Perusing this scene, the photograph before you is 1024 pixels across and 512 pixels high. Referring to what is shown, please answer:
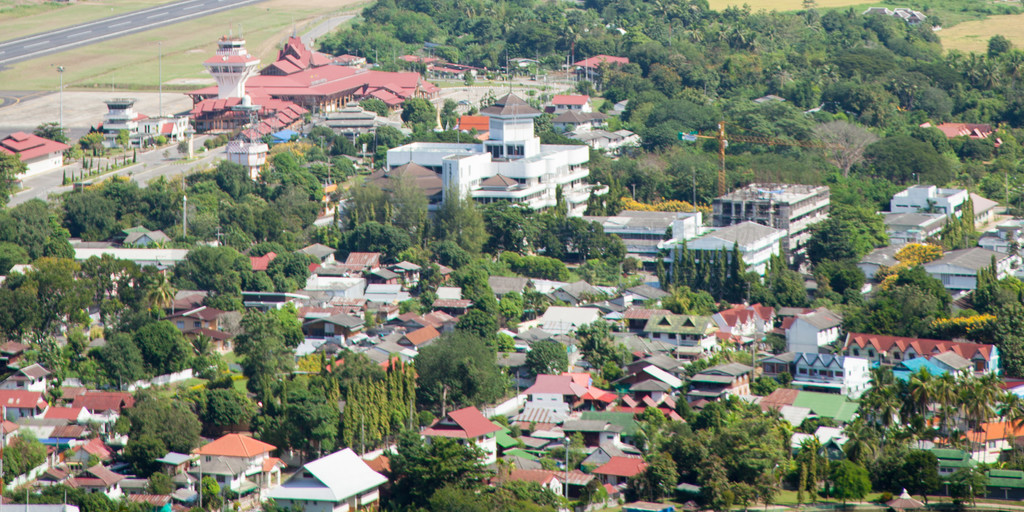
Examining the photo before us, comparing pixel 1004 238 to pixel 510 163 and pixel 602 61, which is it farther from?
pixel 602 61

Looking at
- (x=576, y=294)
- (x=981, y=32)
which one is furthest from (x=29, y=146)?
(x=981, y=32)

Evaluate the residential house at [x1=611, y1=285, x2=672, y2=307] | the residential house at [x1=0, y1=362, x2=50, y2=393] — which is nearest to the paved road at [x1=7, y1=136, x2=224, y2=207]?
the residential house at [x1=0, y1=362, x2=50, y2=393]

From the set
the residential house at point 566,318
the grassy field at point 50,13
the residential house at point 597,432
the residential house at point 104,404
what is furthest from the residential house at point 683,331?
the grassy field at point 50,13

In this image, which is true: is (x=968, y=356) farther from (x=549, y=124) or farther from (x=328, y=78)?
(x=328, y=78)

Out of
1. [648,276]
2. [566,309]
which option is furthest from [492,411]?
[648,276]

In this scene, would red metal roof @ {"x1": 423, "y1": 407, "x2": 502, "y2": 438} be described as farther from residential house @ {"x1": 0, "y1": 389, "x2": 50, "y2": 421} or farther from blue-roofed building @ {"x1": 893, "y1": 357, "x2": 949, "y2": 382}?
blue-roofed building @ {"x1": 893, "y1": 357, "x2": 949, "y2": 382}

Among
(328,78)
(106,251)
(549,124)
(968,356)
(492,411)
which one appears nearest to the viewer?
(492,411)
